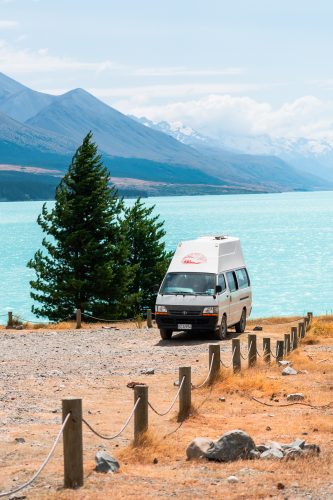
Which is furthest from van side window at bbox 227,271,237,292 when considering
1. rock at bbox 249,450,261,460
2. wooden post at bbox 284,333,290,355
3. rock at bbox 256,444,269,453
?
rock at bbox 249,450,261,460

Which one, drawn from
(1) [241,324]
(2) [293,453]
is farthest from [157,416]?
(1) [241,324]

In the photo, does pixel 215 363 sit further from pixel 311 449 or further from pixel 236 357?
pixel 311 449

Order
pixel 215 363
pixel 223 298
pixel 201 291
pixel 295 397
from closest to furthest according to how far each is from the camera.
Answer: pixel 295 397 → pixel 215 363 → pixel 201 291 → pixel 223 298

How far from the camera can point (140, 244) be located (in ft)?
158

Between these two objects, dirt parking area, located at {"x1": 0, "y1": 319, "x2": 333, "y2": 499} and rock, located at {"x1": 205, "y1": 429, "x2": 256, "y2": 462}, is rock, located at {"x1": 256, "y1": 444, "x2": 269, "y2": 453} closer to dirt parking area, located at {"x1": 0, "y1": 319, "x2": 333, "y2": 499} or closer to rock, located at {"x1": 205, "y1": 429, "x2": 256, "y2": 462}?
rock, located at {"x1": 205, "y1": 429, "x2": 256, "y2": 462}

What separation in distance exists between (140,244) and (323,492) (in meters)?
39.7

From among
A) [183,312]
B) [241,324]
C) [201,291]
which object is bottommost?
[241,324]

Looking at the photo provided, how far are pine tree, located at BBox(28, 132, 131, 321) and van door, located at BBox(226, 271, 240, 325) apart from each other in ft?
42.9

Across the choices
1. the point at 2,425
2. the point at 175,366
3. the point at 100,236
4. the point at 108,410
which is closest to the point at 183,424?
the point at 108,410

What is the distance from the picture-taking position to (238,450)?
10.3m

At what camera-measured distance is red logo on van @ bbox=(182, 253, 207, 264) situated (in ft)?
85.6

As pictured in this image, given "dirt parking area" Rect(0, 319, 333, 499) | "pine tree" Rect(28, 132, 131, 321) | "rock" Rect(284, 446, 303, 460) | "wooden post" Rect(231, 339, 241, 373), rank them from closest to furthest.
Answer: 1. "dirt parking area" Rect(0, 319, 333, 499)
2. "rock" Rect(284, 446, 303, 460)
3. "wooden post" Rect(231, 339, 241, 373)
4. "pine tree" Rect(28, 132, 131, 321)

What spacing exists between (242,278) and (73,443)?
20.2 meters

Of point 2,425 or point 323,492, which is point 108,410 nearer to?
point 2,425
